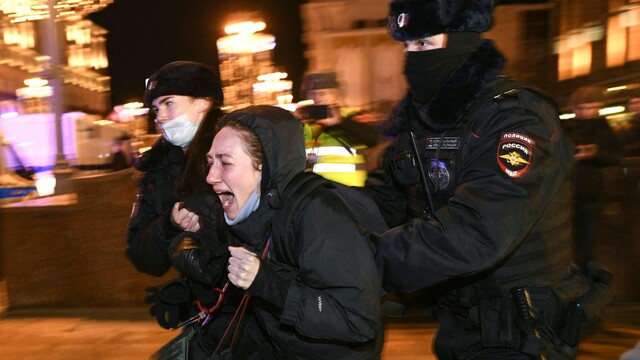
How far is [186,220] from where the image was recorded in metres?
2.94

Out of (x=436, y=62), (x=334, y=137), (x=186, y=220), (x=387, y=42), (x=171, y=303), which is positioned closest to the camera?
(x=436, y=62)

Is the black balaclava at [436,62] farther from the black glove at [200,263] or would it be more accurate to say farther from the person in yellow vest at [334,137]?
the person in yellow vest at [334,137]

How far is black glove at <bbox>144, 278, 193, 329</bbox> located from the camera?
120 inches

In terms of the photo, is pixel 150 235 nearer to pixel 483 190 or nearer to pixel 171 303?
pixel 171 303

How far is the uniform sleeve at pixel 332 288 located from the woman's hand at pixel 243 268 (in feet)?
0.27

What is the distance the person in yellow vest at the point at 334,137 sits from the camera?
5.92m

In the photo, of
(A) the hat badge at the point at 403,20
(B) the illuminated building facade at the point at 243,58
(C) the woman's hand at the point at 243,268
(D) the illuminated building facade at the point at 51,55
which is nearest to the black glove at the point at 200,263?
(C) the woman's hand at the point at 243,268

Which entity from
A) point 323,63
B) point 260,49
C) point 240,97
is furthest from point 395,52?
point 240,97

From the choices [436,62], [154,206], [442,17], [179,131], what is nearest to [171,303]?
[154,206]

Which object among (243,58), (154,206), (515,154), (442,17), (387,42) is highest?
(387,42)

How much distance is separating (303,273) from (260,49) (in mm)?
22313

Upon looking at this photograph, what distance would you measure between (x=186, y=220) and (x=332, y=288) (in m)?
0.94

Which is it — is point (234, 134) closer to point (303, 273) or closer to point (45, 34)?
point (303, 273)

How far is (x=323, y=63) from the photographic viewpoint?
2172 cm
